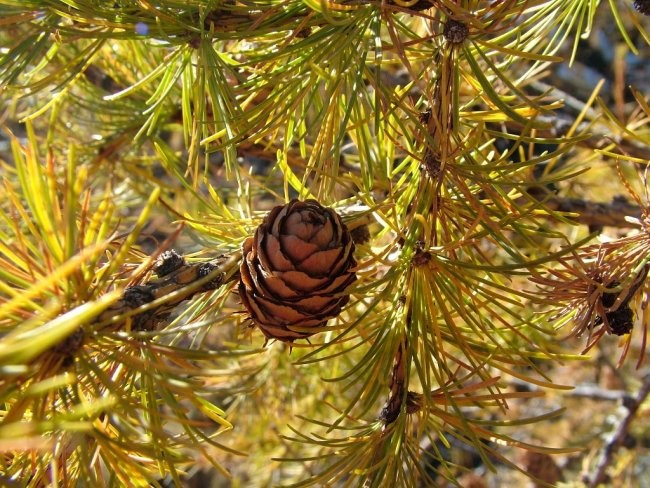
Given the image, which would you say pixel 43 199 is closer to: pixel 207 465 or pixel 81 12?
pixel 81 12

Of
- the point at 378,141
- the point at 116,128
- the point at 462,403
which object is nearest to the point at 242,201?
the point at 378,141

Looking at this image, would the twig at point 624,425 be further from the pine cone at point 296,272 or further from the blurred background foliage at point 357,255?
the pine cone at point 296,272

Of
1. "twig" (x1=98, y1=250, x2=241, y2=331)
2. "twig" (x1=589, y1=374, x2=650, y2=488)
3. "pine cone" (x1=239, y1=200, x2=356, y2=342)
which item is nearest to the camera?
"twig" (x1=98, y1=250, x2=241, y2=331)

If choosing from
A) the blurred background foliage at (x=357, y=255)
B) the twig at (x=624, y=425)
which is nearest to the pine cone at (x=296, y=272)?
the blurred background foliage at (x=357, y=255)

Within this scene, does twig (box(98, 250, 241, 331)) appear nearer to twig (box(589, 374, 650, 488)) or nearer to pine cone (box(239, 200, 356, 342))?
pine cone (box(239, 200, 356, 342))

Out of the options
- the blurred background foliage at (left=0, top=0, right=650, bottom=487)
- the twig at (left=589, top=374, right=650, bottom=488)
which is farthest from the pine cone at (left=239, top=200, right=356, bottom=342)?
the twig at (left=589, top=374, right=650, bottom=488)

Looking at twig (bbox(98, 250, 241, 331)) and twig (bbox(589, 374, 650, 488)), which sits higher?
twig (bbox(98, 250, 241, 331))

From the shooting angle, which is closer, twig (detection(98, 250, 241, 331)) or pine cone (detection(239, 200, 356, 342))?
twig (detection(98, 250, 241, 331))

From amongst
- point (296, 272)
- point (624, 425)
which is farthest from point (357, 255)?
point (624, 425)
